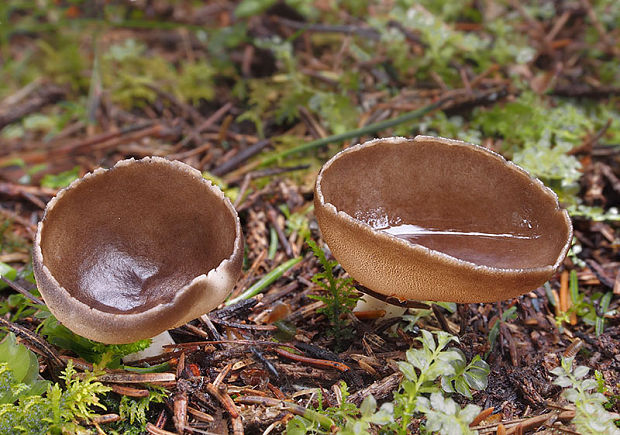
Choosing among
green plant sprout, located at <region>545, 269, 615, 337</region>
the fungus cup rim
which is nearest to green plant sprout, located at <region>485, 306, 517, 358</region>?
green plant sprout, located at <region>545, 269, 615, 337</region>

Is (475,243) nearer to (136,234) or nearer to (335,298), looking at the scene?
(335,298)

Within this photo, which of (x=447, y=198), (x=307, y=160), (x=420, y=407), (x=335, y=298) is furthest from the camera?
(x=307, y=160)

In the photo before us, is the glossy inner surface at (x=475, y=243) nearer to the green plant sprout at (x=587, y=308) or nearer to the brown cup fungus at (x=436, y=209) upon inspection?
the brown cup fungus at (x=436, y=209)

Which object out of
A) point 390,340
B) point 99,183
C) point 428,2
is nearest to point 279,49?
point 428,2

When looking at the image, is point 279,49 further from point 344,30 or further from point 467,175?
point 467,175

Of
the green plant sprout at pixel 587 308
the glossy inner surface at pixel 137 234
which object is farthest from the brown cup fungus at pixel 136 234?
the green plant sprout at pixel 587 308

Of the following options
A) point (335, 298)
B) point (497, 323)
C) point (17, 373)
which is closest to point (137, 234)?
point (17, 373)

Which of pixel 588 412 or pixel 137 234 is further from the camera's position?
pixel 137 234

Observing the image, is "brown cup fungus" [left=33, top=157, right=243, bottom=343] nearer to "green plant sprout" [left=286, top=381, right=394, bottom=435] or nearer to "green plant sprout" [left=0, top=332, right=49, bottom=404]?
"green plant sprout" [left=0, top=332, right=49, bottom=404]
